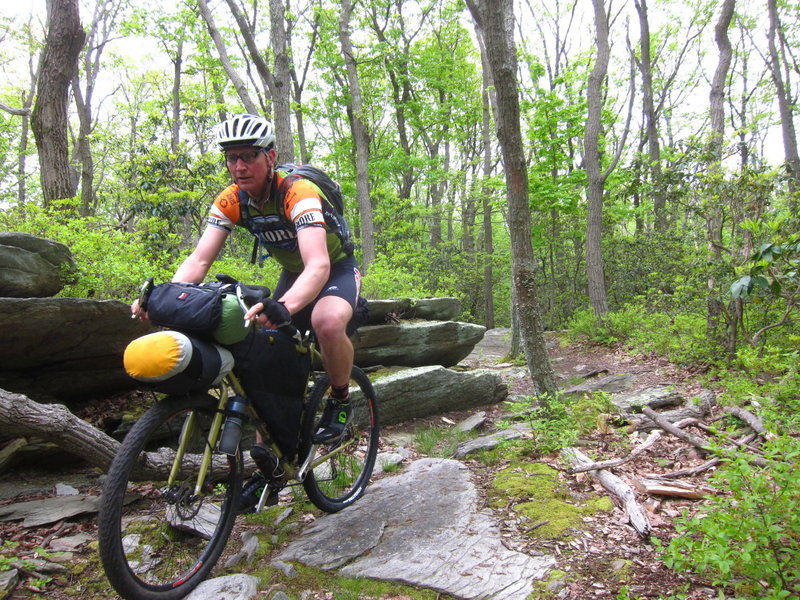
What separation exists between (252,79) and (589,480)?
2385 cm

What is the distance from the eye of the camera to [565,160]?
14.6m

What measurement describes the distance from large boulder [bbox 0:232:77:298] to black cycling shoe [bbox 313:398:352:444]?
3.07 metres

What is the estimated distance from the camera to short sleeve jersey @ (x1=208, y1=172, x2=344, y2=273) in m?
2.76

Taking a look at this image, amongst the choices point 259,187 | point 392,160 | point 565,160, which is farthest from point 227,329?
point 392,160

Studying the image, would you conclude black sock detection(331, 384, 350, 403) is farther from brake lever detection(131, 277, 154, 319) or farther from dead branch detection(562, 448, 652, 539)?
dead branch detection(562, 448, 652, 539)

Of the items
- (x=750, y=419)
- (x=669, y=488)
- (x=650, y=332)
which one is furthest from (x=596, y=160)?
(x=669, y=488)

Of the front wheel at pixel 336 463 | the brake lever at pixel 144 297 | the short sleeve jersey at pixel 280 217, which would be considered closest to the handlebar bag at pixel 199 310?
the brake lever at pixel 144 297

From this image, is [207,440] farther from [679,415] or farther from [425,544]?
[679,415]

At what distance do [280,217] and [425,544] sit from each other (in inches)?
84.7

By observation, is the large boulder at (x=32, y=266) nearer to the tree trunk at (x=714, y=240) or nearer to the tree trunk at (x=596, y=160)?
the tree trunk at (x=714, y=240)

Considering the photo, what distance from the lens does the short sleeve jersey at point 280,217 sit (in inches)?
109

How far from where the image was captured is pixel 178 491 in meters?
2.31

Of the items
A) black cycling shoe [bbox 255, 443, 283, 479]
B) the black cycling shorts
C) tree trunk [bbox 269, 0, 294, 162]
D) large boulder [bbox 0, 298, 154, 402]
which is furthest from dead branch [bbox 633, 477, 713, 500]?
tree trunk [bbox 269, 0, 294, 162]

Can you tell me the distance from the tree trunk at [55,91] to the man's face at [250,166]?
6433 millimetres
